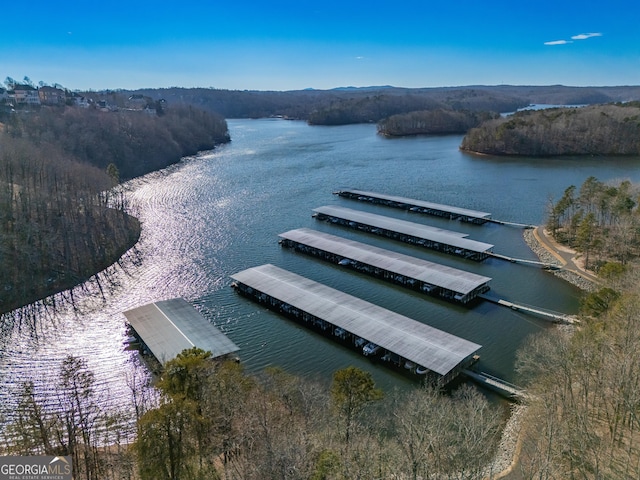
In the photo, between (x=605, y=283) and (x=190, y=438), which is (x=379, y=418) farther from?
(x=605, y=283)

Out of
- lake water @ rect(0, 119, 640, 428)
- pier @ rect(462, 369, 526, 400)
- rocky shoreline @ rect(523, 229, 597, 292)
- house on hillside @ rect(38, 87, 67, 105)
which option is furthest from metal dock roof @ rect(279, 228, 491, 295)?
house on hillside @ rect(38, 87, 67, 105)

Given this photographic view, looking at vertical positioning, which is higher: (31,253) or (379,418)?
(31,253)

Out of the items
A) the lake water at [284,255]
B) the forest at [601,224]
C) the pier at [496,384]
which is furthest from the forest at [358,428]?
the forest at [601,224]

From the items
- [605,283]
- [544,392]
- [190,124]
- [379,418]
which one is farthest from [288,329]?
[190,124]

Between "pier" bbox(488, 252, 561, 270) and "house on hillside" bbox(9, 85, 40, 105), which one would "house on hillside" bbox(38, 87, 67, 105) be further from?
"pier" bbox(488, 252, 561, 270)

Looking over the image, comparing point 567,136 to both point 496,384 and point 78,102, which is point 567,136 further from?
point 78,102

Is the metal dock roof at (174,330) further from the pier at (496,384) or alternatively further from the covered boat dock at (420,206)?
the covered boat dock at (420,206)

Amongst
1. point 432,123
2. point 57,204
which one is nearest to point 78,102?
point 57,204
